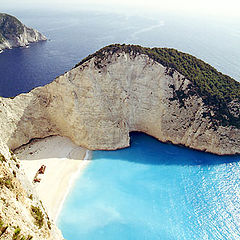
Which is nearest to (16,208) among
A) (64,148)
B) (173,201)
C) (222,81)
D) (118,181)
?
(118,181)

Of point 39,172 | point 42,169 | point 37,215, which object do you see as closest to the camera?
point 37,215

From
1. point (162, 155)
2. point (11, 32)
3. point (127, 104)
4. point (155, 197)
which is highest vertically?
point (11, 32)

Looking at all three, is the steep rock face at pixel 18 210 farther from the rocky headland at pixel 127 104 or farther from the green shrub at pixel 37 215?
the rocky headland at pixel 127 104

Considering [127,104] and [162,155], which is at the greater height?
[127,104]

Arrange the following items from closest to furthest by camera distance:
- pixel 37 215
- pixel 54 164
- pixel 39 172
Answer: pixel 37 215, pixel 39 172, pixel 54 164

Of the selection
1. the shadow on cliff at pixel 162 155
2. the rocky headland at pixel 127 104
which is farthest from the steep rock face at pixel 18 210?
the shadow on cliff at pixel 162 155

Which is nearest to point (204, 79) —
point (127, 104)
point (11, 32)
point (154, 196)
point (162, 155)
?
point (127, 104)

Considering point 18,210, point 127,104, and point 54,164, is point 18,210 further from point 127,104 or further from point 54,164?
point 127,104

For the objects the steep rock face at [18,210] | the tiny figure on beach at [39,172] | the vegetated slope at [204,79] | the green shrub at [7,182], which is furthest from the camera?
the vegetated slope at [204,79]
